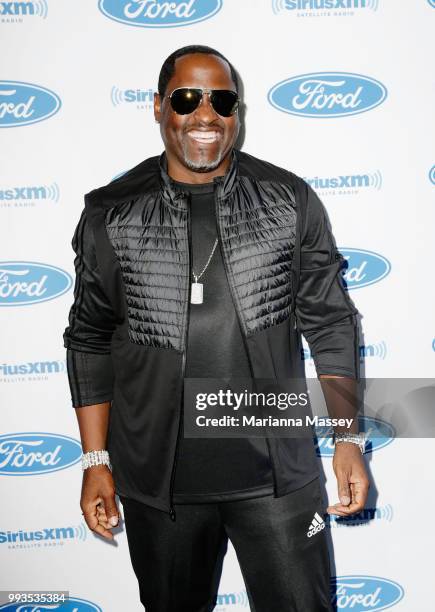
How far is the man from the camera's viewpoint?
5.68 ft

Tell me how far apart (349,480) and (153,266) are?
926 millimetres

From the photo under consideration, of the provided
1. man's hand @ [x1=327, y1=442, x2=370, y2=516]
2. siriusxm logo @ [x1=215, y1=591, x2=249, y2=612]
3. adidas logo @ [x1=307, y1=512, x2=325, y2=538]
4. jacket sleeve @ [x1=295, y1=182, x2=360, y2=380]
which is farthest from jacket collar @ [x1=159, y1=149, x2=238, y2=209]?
siriusxm logo @ [x1=215, y1=591, x2=249, y2=612]

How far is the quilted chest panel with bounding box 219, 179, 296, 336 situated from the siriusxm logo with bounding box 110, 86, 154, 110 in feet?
2.16

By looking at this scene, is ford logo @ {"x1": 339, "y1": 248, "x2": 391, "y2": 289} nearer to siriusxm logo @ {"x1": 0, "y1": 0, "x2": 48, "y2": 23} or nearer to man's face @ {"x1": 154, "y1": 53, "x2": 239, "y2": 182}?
man's face @ {"x1": 154, "y1": 53, "x2": 239, "y2": 182}

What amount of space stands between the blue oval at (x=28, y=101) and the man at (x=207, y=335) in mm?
583

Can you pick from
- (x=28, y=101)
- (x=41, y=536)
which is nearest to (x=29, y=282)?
(x=28, y=101)

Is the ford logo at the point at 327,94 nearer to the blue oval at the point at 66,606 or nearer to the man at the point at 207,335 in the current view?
the man at the point at 207,335

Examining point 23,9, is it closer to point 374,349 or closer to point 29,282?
point 29,282

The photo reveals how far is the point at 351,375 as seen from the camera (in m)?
1.85

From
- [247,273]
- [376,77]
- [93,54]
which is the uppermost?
[93,54]

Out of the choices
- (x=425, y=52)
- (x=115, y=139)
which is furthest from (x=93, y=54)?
(x=425, y=52)

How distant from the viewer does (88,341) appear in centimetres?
194

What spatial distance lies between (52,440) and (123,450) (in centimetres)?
76

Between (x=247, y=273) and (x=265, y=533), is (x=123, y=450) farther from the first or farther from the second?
(x=247, y=273)
